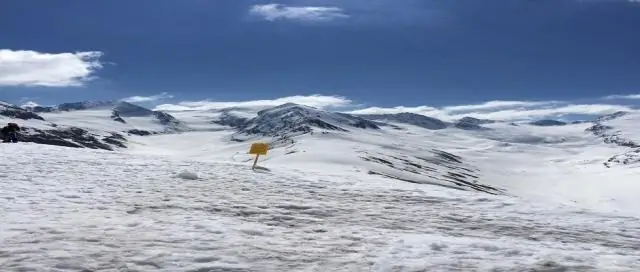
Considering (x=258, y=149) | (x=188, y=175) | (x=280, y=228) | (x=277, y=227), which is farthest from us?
(x=258, y=149)

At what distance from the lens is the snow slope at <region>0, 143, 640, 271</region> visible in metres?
10.7

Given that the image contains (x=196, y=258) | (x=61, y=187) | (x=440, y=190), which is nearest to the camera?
(x=196, y=258)

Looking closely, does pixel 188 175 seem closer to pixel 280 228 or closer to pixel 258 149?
pixel 258 149

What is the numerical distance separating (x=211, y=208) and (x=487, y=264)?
26.0 ft

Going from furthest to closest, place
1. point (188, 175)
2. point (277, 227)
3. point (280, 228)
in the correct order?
point (188, 175) → point (277, 227) → point (280, 228)

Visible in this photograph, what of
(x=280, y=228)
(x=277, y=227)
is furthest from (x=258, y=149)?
(x=280, y=228)

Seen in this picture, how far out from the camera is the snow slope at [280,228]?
1067 cm

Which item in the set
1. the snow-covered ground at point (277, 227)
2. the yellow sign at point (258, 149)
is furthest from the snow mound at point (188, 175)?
the yellow sign at point (258, 149)

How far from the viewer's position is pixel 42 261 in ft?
32.1

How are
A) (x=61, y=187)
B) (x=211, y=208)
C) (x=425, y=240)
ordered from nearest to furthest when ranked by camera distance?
(x=425, y=240) → (x=211, y=208) → (x=61, y=187)

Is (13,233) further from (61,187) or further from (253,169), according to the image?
(253,169)

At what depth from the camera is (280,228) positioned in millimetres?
13727

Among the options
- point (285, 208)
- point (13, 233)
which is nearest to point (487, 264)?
point (285, 208)

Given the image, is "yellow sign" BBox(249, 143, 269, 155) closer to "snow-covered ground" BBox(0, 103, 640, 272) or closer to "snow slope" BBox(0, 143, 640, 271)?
"snow-covered ground" BBox(0, 103, 640, 272)
